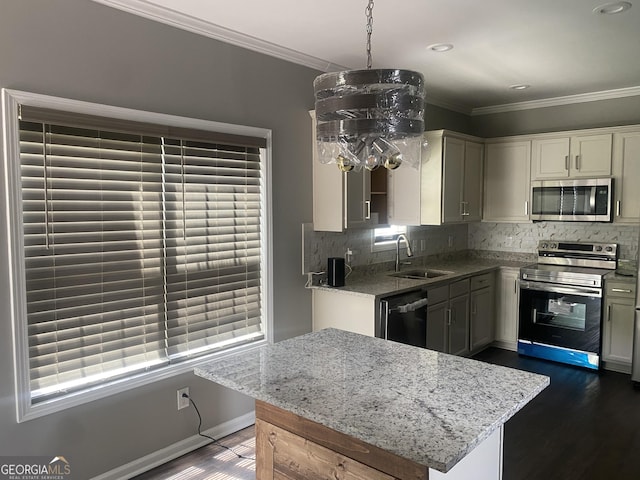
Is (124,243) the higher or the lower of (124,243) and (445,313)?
the higher

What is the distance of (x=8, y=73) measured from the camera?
86.4 inches

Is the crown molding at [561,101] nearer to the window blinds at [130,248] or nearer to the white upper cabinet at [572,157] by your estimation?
the white upper cabinet at [572,157]

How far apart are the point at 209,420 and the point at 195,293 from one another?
2.86ft

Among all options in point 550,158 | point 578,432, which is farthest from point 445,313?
point 550,158

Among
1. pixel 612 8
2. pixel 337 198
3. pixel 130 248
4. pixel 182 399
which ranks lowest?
pixel 182 399

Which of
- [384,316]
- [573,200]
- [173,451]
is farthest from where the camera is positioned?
[573,200]

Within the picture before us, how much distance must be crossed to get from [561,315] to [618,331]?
0.48 m

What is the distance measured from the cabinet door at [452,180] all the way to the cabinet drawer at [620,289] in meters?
1.47

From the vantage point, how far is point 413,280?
4066mm

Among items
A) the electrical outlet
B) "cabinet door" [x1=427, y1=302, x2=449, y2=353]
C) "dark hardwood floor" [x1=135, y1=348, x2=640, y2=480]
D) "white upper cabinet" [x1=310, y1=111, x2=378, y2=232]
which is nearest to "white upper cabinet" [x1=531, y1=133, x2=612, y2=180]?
"cabinet door" [x1=427, y1=302, x2=449, y2=353]

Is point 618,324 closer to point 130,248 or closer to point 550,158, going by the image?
point 550,158

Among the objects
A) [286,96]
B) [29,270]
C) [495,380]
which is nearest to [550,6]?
[286,96]

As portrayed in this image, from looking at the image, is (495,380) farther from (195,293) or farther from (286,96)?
(286,96)

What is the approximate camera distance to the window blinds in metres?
2.36
